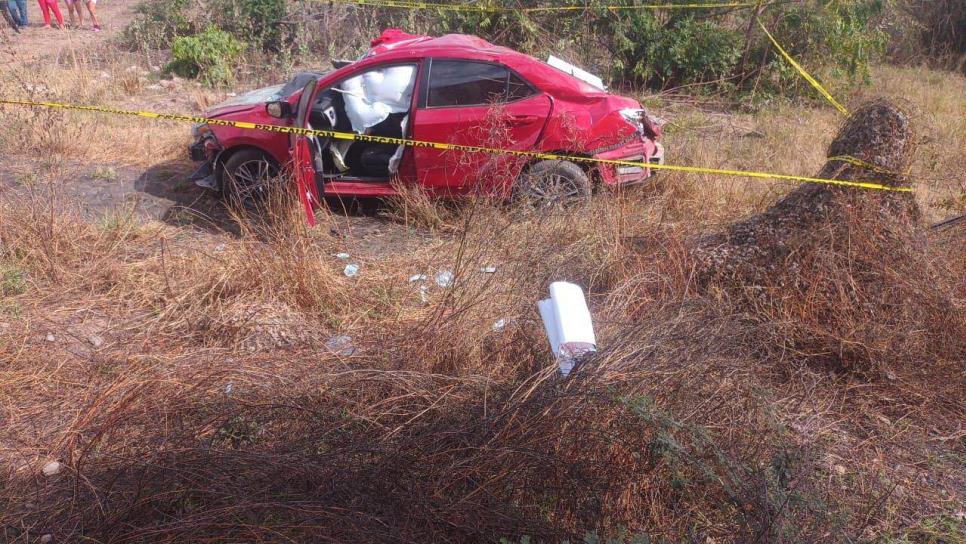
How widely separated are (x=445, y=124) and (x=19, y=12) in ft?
43.4

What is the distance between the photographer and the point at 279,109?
608cm

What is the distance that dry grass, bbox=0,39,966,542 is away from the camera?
295cm

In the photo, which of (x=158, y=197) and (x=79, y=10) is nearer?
(x=158, y=197)

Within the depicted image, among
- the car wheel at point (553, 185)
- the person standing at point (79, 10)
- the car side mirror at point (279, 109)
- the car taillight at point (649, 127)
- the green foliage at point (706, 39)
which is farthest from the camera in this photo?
the person standing at point (79, 10)

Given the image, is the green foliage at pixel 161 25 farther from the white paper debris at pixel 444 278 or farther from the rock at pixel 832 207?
the rock at pixel 832 207

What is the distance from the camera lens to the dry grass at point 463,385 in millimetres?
2951

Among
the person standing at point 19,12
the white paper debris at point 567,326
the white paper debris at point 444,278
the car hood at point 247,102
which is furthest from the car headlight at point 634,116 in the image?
the person standing at point 19,12

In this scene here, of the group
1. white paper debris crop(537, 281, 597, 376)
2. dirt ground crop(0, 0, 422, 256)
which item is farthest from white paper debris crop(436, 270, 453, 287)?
white paper debris crop(537, 281, 597, 376)

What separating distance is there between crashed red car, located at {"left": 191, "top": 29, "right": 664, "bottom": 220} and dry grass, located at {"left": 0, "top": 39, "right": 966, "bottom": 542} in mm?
380

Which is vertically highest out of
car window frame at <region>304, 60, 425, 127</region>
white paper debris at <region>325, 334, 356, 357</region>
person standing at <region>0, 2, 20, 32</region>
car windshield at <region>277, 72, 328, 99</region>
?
person standing at <region>0, 2, 20, 32</region>

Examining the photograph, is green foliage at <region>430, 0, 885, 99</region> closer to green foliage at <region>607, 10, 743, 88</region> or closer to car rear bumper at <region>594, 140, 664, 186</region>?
green foliage at <region>607, 10, 743, 88</region>

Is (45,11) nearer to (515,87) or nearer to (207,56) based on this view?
(207,56)

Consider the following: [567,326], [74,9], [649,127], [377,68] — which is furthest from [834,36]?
[74,9]

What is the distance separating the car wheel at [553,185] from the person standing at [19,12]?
44.7 ft
